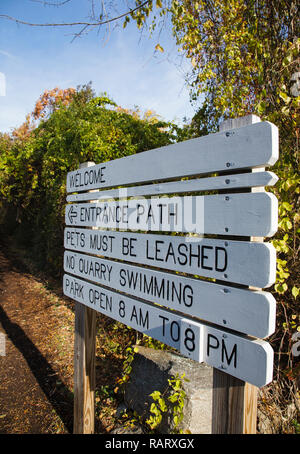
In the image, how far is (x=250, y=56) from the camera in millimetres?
3775

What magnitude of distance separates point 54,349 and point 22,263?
18.3 ft

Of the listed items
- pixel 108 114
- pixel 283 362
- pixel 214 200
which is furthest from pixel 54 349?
pixel 108 114

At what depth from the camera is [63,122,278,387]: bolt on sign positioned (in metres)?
1.11

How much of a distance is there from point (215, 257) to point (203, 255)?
7 cm

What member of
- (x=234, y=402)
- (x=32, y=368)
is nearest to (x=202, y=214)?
(x=234, y=402)

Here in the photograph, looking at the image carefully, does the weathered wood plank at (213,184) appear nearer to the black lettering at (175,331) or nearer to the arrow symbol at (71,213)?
the black lettering at (175,331)

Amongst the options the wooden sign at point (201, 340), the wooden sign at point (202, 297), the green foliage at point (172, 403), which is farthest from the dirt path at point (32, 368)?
the wooden sign at point (202, 297)

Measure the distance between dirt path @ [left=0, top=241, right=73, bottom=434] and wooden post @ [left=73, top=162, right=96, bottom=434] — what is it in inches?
30.3

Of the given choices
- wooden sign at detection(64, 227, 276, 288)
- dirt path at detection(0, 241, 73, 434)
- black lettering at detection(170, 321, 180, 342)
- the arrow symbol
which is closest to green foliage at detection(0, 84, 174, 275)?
dirt path at detection(0, 241, 73, 434)

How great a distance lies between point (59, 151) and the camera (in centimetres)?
665

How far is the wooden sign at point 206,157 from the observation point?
44.1 inches

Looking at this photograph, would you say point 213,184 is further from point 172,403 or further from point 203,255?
point 172,403

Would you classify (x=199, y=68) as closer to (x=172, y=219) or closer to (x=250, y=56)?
(x=250, y=56)

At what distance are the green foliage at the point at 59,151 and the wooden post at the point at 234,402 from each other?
474cm
